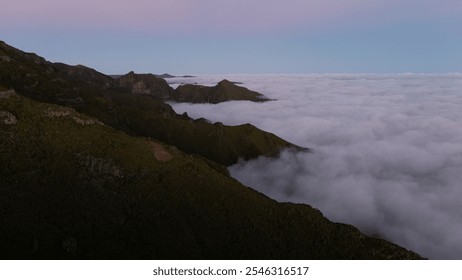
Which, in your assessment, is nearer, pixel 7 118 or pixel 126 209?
pixel 126 209

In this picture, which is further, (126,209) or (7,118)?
(7,118)

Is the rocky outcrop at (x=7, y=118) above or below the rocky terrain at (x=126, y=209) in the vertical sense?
above

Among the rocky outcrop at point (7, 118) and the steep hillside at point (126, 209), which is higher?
the rocky outcrop at point (7, 118)

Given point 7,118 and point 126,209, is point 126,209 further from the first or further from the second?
point 7,118

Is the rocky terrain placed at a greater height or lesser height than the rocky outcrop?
lesser

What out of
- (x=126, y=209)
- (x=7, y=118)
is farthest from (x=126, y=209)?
(x=7, y=118)

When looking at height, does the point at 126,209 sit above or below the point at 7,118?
below

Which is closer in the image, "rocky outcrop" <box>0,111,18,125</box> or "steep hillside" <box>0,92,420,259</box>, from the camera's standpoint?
"steep hillside" <box>0,92,420,259</box>

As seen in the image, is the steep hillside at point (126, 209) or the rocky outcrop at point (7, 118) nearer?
the steep hillside at point (126, 209)

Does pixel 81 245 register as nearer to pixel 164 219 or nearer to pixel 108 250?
pixel 108 250
